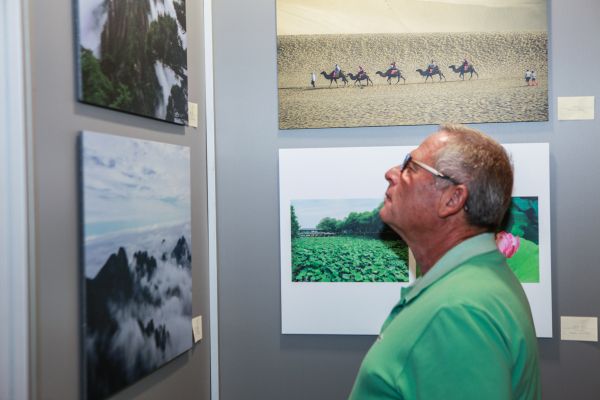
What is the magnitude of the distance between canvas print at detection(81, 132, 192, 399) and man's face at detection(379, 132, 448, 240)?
0.79 m

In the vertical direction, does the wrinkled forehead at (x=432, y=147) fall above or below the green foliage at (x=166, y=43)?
below

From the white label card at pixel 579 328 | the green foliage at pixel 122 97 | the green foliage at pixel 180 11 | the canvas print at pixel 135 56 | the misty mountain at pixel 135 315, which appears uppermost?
the green foliage at pixel 180 11

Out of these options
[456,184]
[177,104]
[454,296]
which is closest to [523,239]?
[456,184]

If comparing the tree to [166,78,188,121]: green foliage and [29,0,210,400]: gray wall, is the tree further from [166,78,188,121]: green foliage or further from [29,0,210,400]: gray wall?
[29,0,210,400]: gray wall

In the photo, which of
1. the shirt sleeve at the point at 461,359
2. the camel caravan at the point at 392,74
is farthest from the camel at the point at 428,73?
the shirt sleeve at the point at 461,359

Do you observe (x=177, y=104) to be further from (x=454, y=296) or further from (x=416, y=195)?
(x=454, y=296)

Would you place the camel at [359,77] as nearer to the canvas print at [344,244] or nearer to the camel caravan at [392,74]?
the camel caravan at [392,74]

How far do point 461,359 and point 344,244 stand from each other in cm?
137

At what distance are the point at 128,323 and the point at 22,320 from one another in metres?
0.45

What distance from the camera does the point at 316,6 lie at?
8.23 feet

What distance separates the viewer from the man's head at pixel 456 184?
145 cm

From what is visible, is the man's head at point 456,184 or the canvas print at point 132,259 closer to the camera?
the man's head at point 456,184

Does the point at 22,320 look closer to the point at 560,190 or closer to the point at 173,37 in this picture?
the point at 173,37

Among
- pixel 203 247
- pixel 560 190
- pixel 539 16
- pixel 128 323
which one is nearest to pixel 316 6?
pixel 539 16
